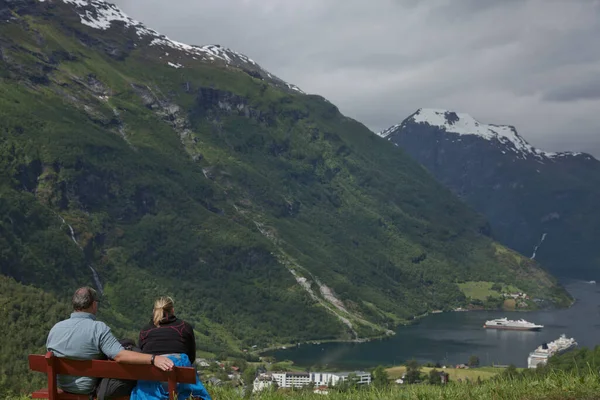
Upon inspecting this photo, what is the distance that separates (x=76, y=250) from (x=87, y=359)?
194803 millimetres

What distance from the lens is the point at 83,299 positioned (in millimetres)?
9539

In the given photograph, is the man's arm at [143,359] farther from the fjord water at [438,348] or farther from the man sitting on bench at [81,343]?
the fjord water at [438,348]

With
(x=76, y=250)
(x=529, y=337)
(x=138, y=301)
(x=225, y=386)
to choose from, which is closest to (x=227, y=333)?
(x=138, y=301)

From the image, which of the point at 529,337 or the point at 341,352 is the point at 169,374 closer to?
the point at 341,352

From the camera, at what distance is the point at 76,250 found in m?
194

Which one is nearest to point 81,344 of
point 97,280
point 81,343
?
point 81,343

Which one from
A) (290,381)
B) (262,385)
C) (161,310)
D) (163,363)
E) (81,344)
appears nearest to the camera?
(163,363)

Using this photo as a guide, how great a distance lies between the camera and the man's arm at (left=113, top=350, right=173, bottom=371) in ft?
28.9

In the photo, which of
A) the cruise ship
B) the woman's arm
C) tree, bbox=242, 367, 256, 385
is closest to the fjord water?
the cruise ship

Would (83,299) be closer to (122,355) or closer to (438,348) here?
(122,355)

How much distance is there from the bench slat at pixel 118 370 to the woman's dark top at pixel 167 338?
0.69 m

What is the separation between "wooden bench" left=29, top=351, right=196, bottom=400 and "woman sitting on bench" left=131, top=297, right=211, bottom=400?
1.02 feet

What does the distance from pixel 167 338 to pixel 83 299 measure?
127cm

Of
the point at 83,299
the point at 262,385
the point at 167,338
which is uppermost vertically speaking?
the point at 83,299
